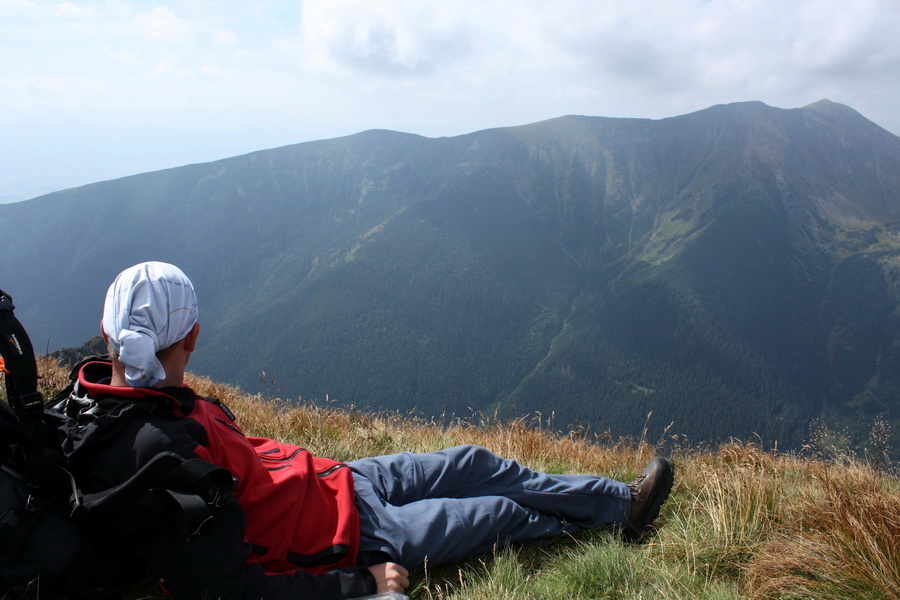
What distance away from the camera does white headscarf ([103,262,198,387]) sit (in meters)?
2.38

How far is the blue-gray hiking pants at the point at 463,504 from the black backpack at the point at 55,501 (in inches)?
44.1

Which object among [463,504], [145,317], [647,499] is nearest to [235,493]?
[145,317]

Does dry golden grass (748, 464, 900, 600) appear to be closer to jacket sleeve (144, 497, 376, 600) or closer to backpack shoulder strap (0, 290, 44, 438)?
jacket sleeve (144, 497, 376, 600)

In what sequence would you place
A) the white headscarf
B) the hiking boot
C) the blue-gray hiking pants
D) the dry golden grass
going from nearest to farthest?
the white headscarf
the dry golden grass
the blue-gray hiking pants
the hiking boot

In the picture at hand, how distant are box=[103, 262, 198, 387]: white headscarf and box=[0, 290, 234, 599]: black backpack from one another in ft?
1.09

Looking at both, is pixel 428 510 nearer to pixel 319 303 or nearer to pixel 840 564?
pixel 840 564

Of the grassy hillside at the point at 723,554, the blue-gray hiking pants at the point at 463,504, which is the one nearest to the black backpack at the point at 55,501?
the grassy hillside at the point at 723,554

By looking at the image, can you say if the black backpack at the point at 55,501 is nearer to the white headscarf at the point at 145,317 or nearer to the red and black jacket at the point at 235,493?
the red and black jacket at the point at 235,493

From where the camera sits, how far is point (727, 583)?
308cm

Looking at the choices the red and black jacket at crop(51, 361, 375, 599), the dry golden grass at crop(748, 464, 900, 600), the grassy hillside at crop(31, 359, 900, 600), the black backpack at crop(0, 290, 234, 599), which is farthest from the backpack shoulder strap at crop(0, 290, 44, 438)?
the dry golden grass at crop(748, 464, 900, 600)

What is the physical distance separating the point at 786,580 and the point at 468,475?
1.85 metres

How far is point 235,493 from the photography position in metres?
2.71

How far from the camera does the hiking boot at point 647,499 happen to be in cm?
384

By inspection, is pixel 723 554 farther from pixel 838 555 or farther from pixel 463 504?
pixel 463 504
